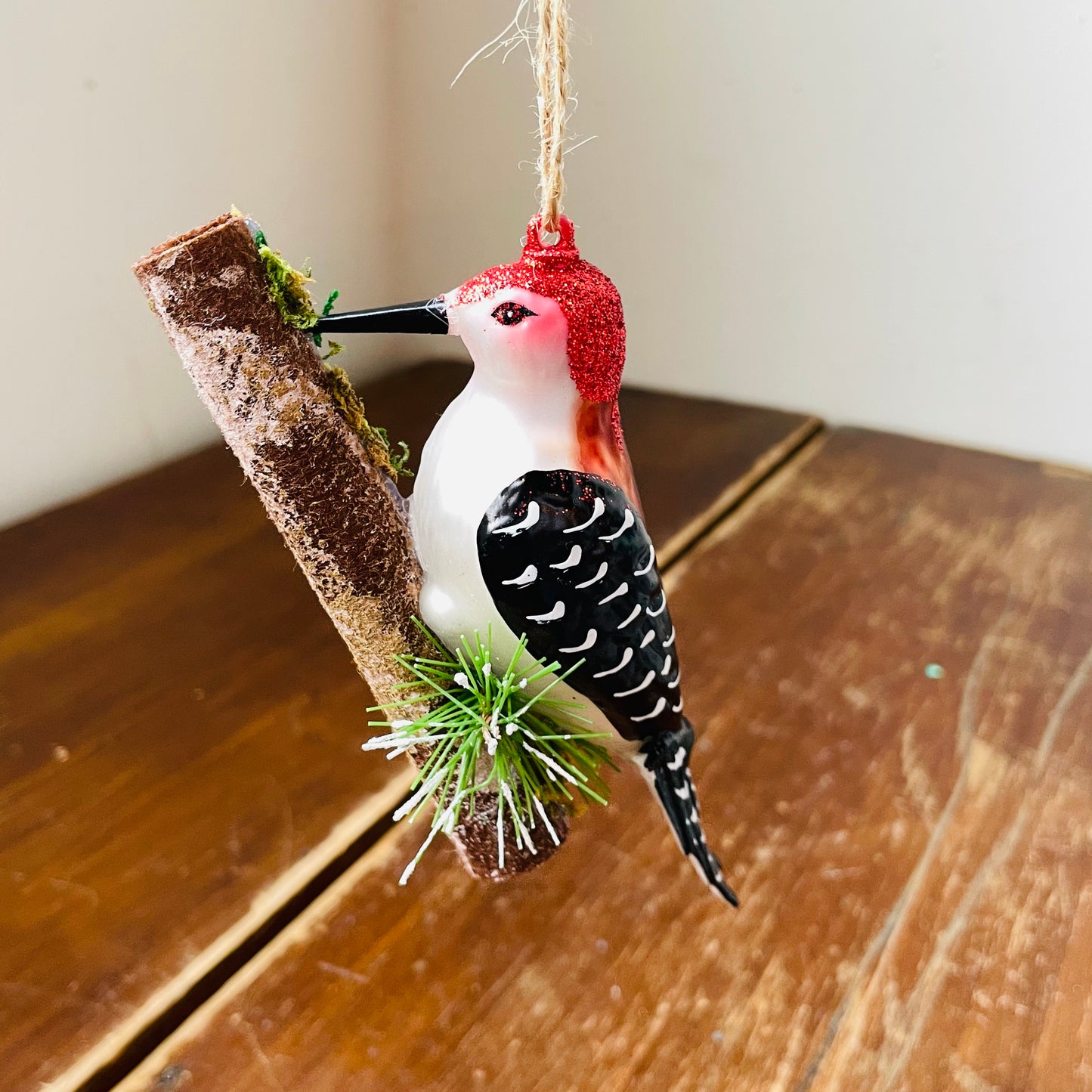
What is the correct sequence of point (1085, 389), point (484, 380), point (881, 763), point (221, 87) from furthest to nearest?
1. point (1085, 389)
2. point (221, 87)
3. point (881, 763)
4. point (484, 380)

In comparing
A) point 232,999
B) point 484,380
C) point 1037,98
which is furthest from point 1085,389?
point 232,999

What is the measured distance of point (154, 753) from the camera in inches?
20.9

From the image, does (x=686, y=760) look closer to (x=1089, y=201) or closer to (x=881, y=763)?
(x=881, y=763)

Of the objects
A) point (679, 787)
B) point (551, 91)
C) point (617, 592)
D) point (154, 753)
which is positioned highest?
point (551, 91)

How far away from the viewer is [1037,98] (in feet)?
2.48

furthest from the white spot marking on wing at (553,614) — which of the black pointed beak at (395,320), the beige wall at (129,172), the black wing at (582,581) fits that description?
the beige wall at (129,172)

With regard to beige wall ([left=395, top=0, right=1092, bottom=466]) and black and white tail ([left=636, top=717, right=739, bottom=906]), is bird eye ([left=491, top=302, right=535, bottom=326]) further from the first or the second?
beige wall ([left=395, top=0, right=1092, bottom=466])

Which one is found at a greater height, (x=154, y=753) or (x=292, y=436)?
(x=292, y=436)

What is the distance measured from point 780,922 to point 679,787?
114 mm

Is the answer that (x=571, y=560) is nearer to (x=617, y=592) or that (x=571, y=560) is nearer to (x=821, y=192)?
(x=617, y=592)

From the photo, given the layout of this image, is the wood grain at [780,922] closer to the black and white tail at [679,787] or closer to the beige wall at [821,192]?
the black and white tail at [679,787]

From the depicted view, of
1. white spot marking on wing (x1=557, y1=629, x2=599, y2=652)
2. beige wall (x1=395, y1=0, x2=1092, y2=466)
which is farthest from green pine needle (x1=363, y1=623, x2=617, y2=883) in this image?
beige wall (x1=395, y1=0, x2=1092, y2=466)

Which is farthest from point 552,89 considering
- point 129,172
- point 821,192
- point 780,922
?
point 821,192

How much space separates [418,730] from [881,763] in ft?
1.04
